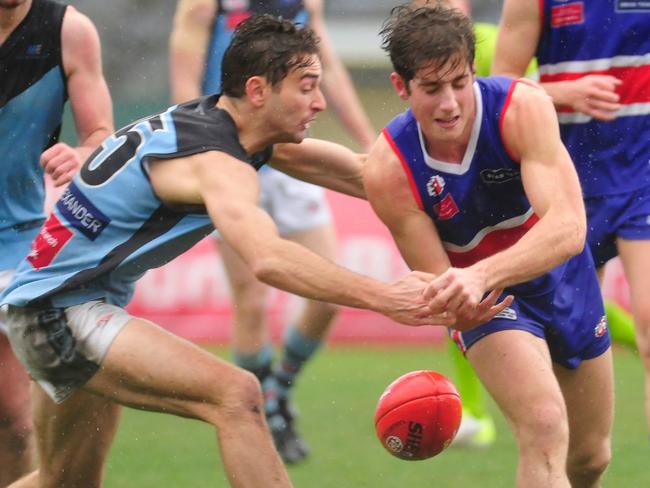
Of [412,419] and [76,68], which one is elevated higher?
[76,68]

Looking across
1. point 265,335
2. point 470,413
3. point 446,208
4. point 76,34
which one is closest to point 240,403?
point 446,208

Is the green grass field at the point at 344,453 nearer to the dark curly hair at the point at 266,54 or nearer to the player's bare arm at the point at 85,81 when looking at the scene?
the player's bare arm at the point at 85,81

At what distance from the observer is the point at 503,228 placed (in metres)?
5.05

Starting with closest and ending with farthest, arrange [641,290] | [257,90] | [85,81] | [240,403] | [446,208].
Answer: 1. [240,403]
2. [257,90]
3. [446,208]
4. [641,290]
5. [85,81]

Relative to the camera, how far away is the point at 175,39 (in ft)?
25.2

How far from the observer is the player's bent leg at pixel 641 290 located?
5297 mm

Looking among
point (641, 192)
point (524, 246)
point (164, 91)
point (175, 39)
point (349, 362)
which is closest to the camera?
point (524, 246)

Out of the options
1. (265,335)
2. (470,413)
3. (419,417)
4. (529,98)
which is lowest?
(470,413)

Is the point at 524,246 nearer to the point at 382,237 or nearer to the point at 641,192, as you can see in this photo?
the point at 641,192

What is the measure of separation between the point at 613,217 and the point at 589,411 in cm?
88

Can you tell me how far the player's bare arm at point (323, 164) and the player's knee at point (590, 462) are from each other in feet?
4.44

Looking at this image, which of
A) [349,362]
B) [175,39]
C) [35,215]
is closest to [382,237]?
[349,362]

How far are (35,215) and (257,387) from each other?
1850 millimetres

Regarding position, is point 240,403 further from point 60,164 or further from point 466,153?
point 60,164
